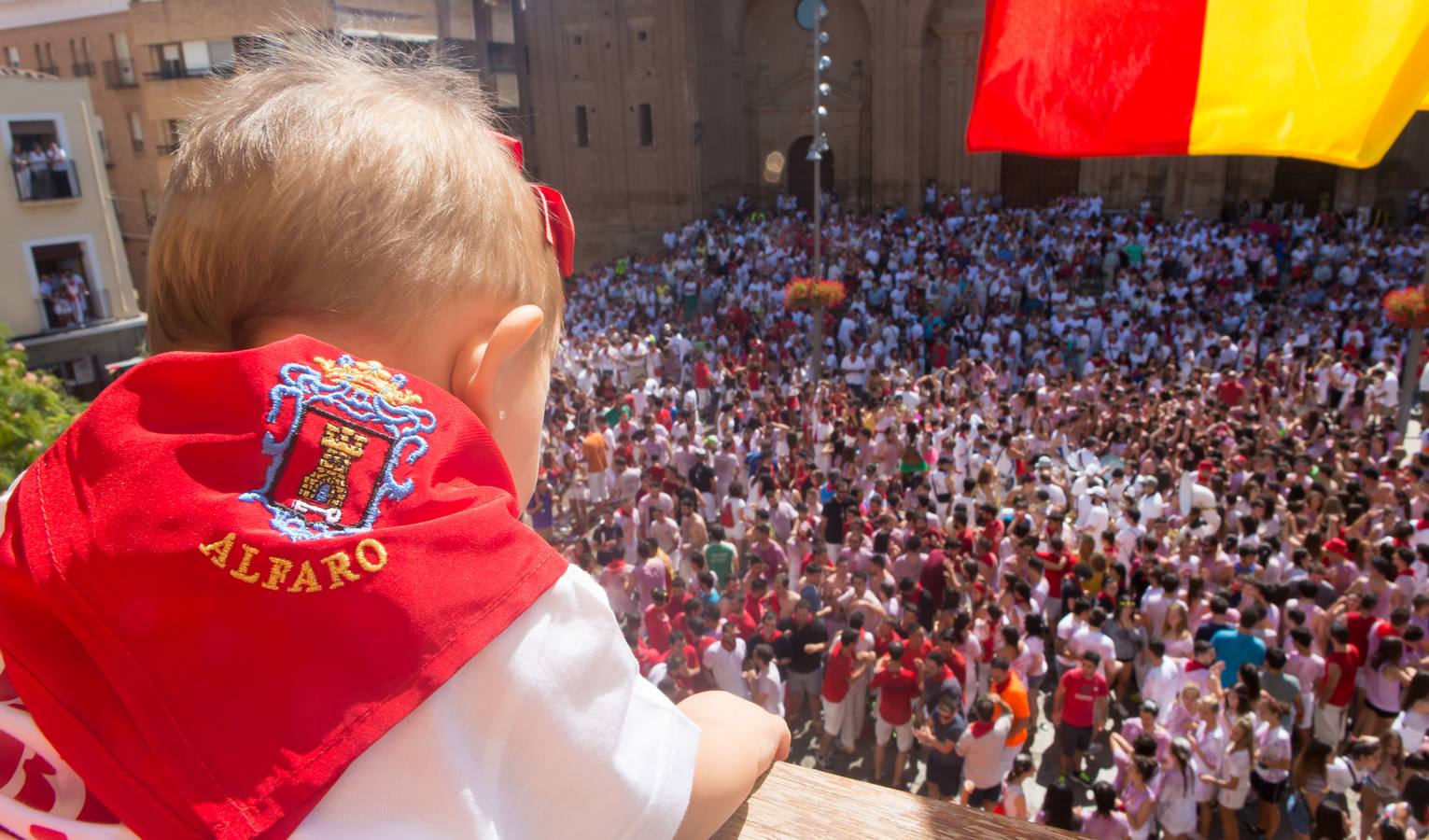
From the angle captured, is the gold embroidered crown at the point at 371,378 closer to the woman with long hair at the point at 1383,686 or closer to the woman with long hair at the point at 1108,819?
the woman with long hair at the point at 1108,819

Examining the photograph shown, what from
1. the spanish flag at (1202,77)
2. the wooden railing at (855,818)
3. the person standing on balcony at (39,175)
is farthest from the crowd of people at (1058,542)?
the person standing on balcony at (39,175)

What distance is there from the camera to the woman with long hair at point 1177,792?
637cm

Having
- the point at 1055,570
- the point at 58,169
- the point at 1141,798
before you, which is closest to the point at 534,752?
the point at 1141,798

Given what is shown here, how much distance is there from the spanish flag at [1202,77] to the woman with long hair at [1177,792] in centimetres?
438

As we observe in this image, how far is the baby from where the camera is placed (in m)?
0.84

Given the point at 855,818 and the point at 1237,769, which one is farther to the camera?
the point at 1237,769

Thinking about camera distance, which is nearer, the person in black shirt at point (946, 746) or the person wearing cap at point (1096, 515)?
the person in black shirt at point (946, 746)

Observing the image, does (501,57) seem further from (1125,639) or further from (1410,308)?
(1125,639)

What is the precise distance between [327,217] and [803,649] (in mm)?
7552

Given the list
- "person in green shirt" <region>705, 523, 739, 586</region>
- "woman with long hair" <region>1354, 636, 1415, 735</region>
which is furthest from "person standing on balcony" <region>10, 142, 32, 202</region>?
"woman with long hair" <region>1354, 636, 1415, 735</region>

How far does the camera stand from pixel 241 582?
843mm

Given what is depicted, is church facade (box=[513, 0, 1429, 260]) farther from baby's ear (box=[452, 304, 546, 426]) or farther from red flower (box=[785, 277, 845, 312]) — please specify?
baby's ear (box=[452, 304, 546, 426])

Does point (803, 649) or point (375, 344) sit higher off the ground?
point (375, 344)

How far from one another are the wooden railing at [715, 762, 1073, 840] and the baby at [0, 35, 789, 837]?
19.2 inches
